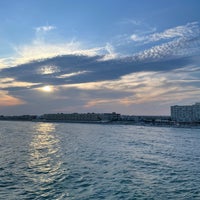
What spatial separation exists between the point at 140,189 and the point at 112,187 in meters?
1.81

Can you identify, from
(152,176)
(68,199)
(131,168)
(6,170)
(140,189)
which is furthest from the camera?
(131,168)

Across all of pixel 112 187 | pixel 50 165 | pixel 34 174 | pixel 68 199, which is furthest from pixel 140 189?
pixel 50 165

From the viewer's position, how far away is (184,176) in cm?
2141

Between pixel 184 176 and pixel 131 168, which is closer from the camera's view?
pixel 184 176

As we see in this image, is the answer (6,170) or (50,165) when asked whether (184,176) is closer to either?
(50,165)

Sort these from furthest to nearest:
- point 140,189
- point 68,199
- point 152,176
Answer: point 152,176 → point 140,189 → point 68,199

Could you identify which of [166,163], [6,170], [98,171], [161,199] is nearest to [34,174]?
[6,170]

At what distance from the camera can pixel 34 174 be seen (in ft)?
69.6

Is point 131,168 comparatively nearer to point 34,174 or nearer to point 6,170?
point 34,174

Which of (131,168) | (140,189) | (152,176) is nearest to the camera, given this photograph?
(140,189)

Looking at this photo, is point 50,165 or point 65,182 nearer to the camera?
point 65,182

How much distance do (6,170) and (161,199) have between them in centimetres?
1359

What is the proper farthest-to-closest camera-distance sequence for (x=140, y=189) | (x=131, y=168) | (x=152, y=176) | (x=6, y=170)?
(x=131, y=168) < (x=6, y=170) < (x=152, y=176) < (x=140, y=189)

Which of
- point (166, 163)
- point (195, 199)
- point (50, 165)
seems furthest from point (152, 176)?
point (50, 165)
